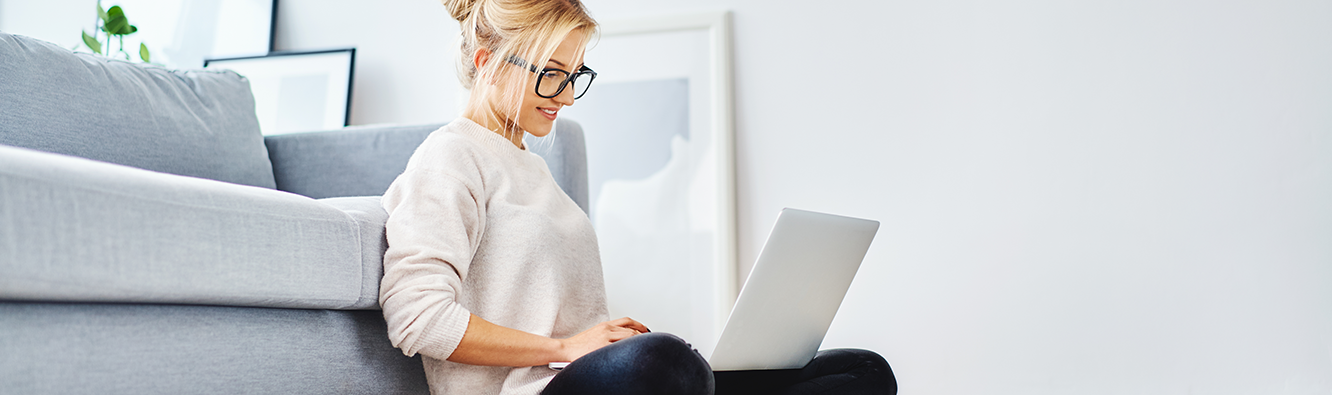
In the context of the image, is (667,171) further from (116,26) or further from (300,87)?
(116,26)

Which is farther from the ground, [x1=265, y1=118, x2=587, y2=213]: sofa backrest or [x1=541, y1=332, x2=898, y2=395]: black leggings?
[x1=541, y1=332, x2=898, y2=395]: black leggings

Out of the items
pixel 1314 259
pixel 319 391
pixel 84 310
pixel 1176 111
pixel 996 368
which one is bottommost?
pixel 996 368

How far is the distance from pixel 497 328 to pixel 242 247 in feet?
0.76

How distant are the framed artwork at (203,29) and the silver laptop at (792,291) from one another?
1989 millimetres

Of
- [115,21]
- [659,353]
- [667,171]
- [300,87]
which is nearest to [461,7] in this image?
[659,353]

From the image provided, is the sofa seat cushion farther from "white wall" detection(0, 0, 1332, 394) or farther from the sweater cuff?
"white wall" detection(0, 0, 1332, 394)

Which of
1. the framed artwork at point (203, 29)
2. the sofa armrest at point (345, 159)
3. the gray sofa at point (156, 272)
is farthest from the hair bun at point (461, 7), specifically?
the framed artwork at point (203, 29)

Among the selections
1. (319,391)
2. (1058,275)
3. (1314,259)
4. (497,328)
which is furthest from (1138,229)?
(319,391)

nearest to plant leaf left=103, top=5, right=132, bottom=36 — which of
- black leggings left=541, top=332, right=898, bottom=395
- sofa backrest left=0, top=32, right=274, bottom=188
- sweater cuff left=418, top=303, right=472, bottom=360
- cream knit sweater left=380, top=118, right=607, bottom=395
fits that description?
sofa backrest left=0, top=32, right=274, bottom=188

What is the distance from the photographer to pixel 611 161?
6.77 feet

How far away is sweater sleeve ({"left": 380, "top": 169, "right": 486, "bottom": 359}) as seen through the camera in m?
0.70

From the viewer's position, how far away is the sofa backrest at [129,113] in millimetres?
994

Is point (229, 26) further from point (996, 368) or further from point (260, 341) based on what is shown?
point (996, 368)

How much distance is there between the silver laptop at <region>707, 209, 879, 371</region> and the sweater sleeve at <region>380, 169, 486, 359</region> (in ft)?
0.90
